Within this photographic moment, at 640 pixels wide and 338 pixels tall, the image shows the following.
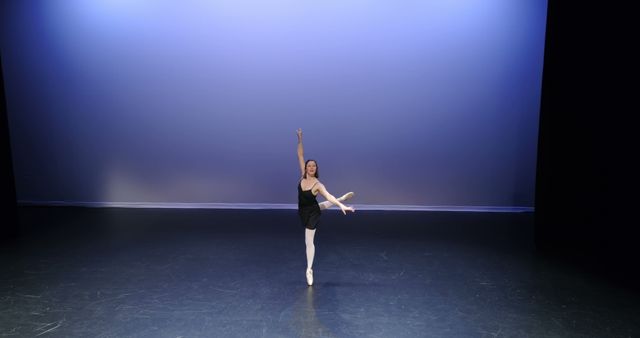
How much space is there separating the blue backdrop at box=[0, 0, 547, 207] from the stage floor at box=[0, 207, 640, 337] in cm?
90

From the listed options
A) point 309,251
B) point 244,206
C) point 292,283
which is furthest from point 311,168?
point 244,206

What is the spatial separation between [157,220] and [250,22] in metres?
3.01

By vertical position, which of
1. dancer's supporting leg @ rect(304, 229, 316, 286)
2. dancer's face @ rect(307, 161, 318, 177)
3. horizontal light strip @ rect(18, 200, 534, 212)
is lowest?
horizontal light strip @ rect(18, 200, 534, 212)

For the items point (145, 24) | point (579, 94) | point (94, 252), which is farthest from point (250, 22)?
point (579, 94)

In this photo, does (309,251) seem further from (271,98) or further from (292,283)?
(271,98)

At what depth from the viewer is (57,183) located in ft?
22.5

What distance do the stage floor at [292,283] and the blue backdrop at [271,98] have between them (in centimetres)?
90

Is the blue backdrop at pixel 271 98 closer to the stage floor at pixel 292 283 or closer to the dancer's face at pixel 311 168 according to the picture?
the stage floor at pixel 292 283

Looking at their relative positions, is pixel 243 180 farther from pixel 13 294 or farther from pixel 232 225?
pixel 13 294

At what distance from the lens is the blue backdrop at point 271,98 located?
641 centimetres

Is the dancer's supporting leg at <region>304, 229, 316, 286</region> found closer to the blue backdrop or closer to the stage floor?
the stage floor

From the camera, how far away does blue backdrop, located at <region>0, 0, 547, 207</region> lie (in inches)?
252

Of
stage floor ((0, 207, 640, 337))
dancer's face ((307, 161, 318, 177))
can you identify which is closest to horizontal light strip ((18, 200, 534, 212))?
stage floor ((0, 207, 640, 337))

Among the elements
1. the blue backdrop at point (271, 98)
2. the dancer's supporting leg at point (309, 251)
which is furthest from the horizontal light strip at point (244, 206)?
the dancer's supporting leg at point (309, 251)
